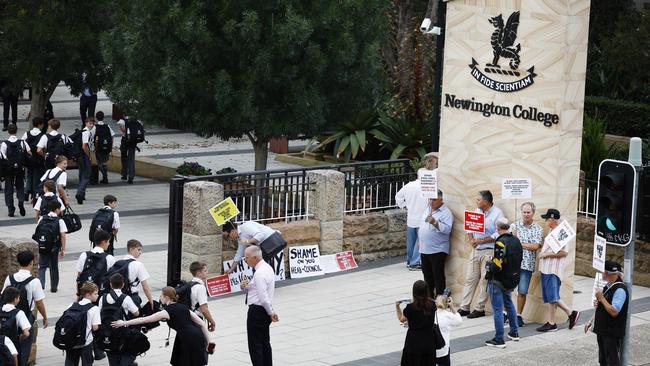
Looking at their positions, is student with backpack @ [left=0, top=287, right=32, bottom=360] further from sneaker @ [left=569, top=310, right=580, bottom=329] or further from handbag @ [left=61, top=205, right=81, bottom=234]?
sneaker @ [left=569, top=310, right=580, bottom=329]

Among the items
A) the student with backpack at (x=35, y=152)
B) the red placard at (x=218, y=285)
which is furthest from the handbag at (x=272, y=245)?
the student with backpack at (x=35, y=152)

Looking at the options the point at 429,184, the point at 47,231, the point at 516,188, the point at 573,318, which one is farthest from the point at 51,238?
the point at 573,318

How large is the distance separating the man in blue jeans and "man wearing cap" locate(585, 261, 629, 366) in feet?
5.80

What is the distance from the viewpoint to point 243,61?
74.2 feet

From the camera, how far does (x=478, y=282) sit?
16.3 m

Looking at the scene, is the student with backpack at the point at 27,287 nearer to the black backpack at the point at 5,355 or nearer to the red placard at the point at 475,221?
the black backpack at the point at 5,355

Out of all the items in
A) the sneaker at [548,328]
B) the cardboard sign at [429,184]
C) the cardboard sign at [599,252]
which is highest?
the cardboard sign at [429,184]

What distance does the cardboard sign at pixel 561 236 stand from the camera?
15461 millimetres

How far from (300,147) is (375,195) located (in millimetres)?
13286

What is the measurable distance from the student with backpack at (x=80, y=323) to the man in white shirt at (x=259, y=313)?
158 centimetres

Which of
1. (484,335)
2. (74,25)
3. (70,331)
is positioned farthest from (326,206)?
(74,25)

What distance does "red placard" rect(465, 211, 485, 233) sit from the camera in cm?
1577

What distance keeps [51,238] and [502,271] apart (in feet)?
19.7

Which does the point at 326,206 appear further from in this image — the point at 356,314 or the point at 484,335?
the point at 484,335
